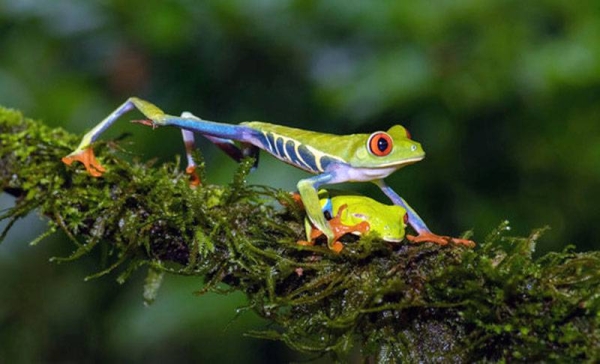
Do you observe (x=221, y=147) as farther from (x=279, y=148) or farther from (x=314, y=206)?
(x=314, y=206)

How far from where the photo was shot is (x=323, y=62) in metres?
4.36

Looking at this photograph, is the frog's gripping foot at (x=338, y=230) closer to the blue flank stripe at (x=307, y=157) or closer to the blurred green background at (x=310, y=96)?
the blue flank stripe at (x=307, y=157)

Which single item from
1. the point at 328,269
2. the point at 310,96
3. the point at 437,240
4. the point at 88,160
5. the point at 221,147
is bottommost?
the point at 328,269

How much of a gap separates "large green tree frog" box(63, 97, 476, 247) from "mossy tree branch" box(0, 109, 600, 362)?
9 cm

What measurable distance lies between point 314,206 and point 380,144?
0.75 feet

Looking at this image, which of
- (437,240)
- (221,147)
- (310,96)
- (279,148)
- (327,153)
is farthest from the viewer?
(310,96)

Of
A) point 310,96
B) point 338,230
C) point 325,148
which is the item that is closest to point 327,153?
point 325,148

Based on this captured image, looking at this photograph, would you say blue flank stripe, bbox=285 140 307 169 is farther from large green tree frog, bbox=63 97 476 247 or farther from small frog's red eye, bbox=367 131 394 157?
small frog's red eye, bbox=367 131 394 157

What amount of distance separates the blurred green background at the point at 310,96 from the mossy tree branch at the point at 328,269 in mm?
1529

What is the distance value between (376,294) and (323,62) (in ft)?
9.07

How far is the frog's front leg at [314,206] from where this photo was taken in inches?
73.0

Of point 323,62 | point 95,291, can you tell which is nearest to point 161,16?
point 323,62

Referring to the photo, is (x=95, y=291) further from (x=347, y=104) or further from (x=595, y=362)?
(x=595, y=362)

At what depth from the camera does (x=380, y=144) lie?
6.37ft
